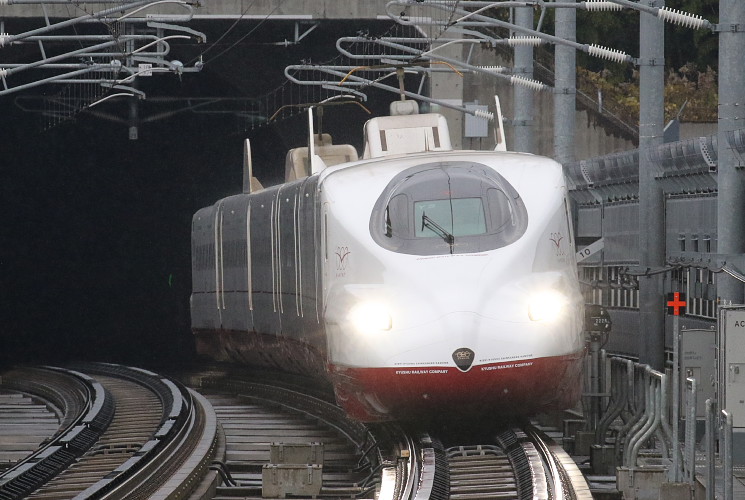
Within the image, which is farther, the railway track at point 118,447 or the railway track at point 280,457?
the railway track at point 118,447

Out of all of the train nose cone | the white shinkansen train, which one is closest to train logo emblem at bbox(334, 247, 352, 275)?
the white shinkansen train

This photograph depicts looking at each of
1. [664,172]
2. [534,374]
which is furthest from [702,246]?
[534,374]

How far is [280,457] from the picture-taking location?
17672mm

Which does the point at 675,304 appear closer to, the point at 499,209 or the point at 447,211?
the point at 499,209

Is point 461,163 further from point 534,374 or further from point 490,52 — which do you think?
point 490,52

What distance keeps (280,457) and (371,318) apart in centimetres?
246

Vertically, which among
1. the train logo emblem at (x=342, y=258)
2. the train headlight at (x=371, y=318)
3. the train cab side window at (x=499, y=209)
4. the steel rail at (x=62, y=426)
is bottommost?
the steel rail at (x=62, y=426)

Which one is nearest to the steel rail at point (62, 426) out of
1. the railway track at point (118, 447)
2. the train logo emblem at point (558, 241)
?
the railway track at point (118, 447)

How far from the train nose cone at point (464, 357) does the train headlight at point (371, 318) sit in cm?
74

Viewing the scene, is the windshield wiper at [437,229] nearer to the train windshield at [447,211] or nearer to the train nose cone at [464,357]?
the train windshield at [447,211]

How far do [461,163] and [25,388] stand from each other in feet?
63.4

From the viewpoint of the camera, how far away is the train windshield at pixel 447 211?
54.0 ft

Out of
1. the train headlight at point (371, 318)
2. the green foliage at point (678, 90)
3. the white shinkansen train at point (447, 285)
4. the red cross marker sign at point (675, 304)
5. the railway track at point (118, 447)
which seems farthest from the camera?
the green foliage at point (678, 90)

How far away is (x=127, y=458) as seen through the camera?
18.3 metres
